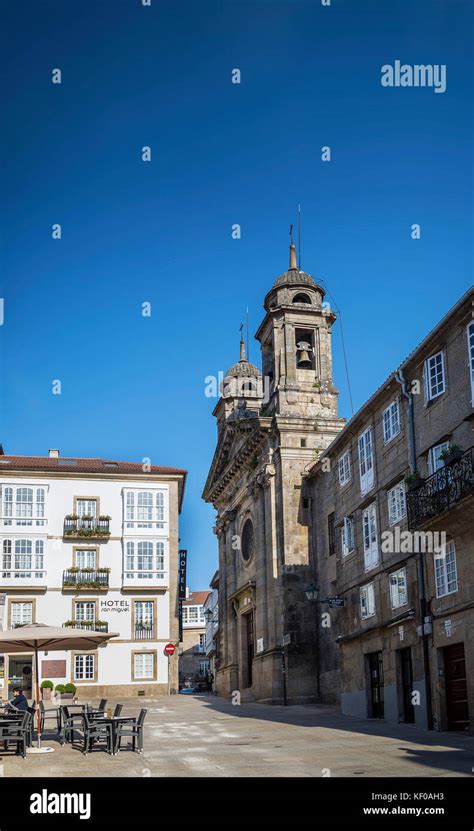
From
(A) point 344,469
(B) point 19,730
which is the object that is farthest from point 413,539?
(B) point 19,730

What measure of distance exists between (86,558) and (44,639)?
1238 inches

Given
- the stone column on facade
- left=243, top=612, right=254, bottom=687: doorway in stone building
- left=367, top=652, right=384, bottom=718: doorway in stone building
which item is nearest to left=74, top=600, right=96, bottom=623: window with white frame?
the stone column on facade

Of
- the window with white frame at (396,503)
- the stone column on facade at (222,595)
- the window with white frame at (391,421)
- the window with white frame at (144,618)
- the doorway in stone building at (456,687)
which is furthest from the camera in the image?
the window with white frame at (144,618)

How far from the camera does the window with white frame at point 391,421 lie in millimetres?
25562

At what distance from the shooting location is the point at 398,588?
2497 centimetres

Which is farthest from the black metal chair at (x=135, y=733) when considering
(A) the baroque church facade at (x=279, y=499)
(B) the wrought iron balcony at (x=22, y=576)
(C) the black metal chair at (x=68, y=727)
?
(B) the wrought iron balcony at (x=22, y=576)

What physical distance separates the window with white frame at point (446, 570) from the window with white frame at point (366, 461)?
6.05 metres

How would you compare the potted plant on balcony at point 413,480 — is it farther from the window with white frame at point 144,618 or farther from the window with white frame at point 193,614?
the window with white frame at point 193,614

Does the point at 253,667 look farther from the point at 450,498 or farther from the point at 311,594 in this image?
the point at 450,498

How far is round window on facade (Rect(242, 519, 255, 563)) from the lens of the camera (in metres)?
43.4

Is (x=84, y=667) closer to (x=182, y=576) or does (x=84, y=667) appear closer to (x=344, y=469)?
(x=182, y=576)

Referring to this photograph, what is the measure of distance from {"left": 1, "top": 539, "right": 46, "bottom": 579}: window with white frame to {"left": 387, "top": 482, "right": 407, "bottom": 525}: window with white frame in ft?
95.2
